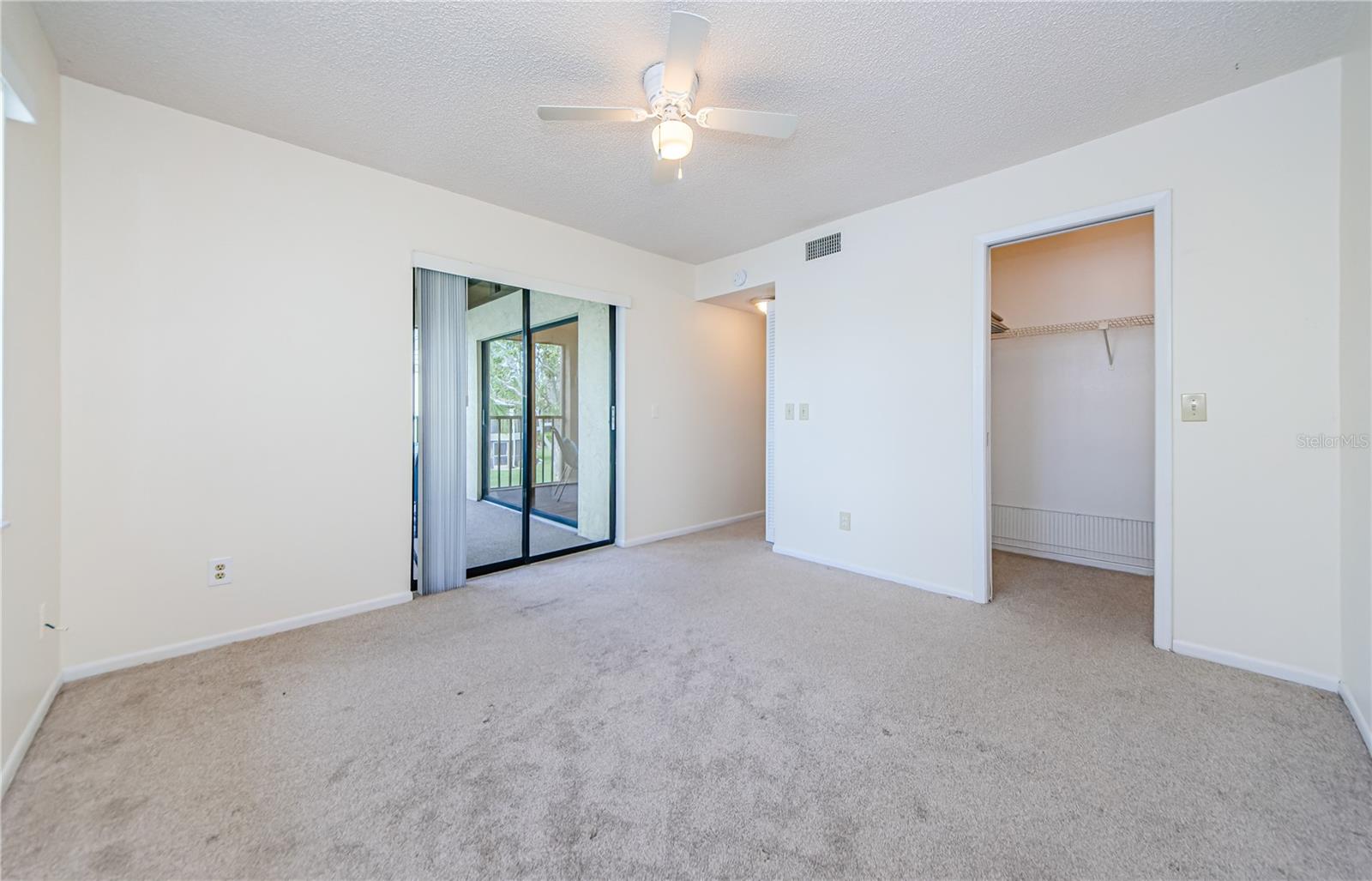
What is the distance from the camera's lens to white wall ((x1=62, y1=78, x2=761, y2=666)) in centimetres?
205

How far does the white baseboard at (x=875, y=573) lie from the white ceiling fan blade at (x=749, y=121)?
2.58m

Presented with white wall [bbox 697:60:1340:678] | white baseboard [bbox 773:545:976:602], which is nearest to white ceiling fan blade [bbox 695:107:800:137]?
white wall [bbox 697:60:1340:678]

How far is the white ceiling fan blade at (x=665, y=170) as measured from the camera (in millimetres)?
2193

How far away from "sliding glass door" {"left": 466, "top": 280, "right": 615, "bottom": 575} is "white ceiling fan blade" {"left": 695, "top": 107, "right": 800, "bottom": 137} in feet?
6.88

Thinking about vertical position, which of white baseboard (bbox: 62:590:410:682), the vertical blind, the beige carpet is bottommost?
the beige carpet

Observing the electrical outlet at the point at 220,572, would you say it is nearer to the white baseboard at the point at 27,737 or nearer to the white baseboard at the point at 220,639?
the white baseboard at the point at 220,639

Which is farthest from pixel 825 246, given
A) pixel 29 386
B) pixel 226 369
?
pixel 29 386

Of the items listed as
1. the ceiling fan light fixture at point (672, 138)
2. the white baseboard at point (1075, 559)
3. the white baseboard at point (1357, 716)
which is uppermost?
the ceiling fan light fixture at point (672, 138)

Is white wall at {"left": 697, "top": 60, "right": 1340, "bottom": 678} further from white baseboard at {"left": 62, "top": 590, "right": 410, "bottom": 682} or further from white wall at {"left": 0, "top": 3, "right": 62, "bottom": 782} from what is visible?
white wall at {"left": 0, "top": 3, "right": 62, "bottom": 782}

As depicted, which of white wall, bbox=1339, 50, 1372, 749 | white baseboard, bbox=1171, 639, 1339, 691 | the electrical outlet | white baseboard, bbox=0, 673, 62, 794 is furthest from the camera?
the electrical outlet

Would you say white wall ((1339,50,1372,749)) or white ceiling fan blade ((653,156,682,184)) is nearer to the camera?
white wall ((1339,50,1372,749))

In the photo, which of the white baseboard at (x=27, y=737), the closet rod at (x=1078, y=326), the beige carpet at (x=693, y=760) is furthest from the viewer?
the closet rod at (x=1078, y=326)

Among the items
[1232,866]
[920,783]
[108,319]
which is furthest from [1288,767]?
[108,319]

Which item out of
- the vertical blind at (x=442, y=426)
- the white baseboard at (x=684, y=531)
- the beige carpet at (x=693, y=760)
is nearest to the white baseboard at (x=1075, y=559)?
the beige carpet at (x=693, y=760)
